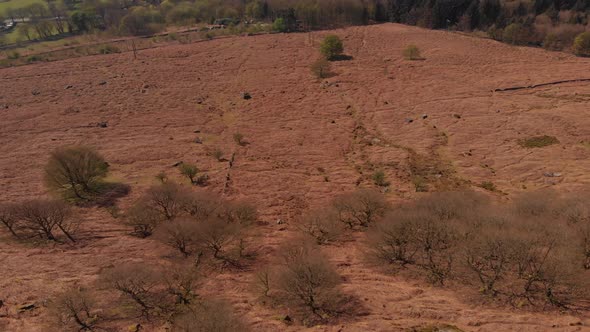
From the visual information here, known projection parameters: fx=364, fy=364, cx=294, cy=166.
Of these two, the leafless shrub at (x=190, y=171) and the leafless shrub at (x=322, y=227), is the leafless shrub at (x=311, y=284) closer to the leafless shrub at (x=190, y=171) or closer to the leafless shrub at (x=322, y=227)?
the leafless shrub at (x=322, y=227)

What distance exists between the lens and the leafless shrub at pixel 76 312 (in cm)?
1986

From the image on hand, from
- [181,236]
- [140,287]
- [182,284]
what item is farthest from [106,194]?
[182,284]

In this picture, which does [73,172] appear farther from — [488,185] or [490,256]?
[488,185]

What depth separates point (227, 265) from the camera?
84.1ft

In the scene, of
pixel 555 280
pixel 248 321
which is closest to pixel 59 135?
pixel 248 321

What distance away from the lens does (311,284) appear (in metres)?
21.0

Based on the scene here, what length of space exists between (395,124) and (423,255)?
27456mm

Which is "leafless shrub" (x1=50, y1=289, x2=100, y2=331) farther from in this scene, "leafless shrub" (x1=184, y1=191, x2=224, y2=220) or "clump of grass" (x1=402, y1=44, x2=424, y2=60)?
"clump of grass" (x1=402, y1=44, x2=424, y2=60)

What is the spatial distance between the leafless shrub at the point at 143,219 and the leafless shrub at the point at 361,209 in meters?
15.3

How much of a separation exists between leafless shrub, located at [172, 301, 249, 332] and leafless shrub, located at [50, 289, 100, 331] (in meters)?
4.69

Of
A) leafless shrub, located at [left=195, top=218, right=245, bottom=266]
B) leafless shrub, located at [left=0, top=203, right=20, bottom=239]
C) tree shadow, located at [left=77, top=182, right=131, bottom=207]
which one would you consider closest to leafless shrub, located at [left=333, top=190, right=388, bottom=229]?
leafless shrub, located at [left=195, top=218, right=245, bottom=266]

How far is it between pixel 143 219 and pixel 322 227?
48.2ft

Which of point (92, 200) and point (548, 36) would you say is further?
point (548, 36)

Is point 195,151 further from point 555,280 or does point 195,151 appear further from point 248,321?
point 555,280
